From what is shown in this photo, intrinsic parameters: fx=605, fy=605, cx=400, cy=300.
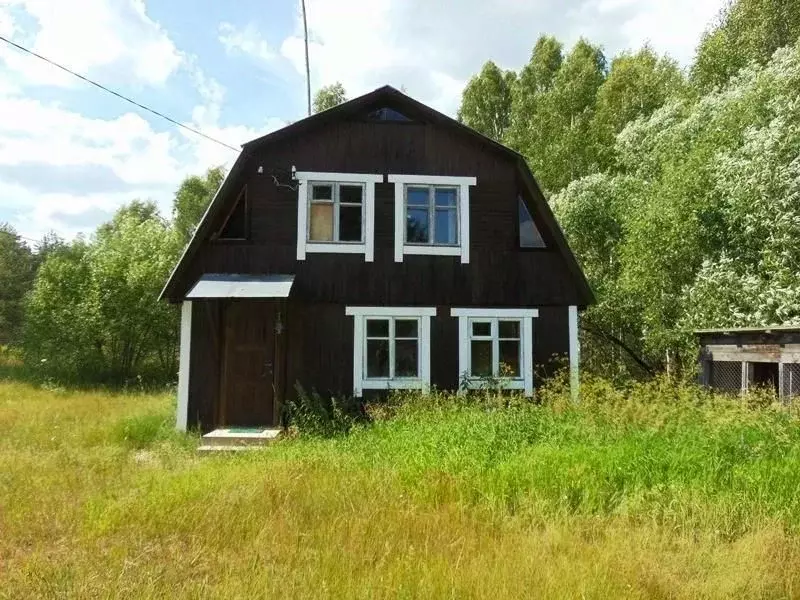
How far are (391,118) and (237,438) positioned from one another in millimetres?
6702

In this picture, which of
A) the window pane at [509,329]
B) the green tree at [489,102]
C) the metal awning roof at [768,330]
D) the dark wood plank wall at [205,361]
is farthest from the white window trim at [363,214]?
the green tree at [489,102]

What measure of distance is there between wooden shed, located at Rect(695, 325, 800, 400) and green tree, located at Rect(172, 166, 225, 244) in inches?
1143

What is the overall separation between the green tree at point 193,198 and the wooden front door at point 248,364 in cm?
2528

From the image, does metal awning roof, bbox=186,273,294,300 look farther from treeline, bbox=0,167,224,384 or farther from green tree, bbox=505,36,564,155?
green tree, bbox=505,36,564,155

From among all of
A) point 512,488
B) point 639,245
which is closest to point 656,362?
point 639,245

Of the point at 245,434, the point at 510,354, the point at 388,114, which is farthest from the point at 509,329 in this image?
the point at 245,434

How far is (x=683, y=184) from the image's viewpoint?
17312 millimetres

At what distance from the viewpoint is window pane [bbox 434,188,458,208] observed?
39.3ft

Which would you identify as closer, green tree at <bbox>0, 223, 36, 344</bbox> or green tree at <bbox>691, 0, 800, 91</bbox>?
green tree at <bbox>691, 0, 800, 91</bbox>

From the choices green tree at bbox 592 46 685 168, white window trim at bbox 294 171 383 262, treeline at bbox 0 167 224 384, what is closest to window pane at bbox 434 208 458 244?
white window trim at bbox 294 171 383 262

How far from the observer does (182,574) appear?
4.01 m

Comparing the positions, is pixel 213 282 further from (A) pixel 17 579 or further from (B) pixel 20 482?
(A) pixel 17 579

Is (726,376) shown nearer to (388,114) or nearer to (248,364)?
(388,114)

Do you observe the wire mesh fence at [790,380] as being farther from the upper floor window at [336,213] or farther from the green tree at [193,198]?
the green tree at [193,198]
